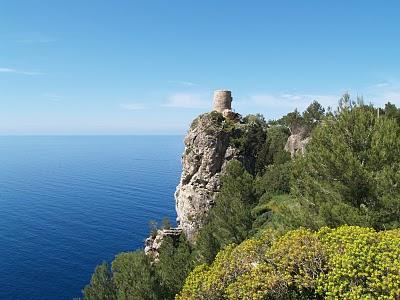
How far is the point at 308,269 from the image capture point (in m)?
18.0

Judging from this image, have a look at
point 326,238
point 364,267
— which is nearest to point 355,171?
point 326,238

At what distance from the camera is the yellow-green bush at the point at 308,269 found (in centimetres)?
1531

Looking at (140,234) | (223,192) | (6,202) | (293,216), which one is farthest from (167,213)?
(293,216)

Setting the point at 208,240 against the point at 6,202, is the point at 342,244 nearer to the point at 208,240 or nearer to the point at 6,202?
the point at 208,240

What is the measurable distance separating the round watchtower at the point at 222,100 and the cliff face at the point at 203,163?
115 inches

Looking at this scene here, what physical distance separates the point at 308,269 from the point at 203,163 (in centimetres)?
4055

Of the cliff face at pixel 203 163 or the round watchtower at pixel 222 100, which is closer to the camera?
the cliff face at pixel 203 163

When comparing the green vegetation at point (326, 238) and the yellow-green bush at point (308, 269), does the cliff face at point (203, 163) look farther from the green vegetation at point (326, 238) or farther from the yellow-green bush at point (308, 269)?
the yellow-green bush at point (308, 269)

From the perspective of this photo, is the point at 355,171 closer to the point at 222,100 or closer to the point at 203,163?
the point at 203,163

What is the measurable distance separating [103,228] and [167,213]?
74.3ft

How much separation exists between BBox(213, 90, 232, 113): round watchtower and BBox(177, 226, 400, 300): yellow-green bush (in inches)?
1619

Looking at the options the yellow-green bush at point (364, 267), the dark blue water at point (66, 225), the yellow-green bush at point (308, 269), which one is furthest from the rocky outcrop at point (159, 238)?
the yellow-green bush at point (364, 267)

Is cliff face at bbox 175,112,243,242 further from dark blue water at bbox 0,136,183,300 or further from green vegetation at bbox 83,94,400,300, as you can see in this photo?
dark blue water at bbox 0,136,183,300

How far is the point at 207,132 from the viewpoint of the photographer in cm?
5759
